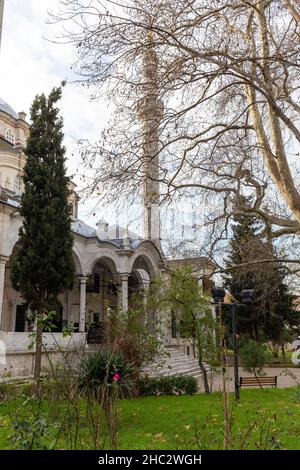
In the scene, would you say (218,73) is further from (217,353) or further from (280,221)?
(217,353)

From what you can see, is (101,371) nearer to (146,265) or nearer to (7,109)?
(146,265)

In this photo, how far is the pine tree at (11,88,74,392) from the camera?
1536cm

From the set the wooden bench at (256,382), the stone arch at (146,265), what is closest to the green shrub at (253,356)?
the wooden bench at (256,382)

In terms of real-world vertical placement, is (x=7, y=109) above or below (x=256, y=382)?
above

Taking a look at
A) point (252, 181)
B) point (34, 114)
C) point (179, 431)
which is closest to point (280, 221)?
point (252, 181)

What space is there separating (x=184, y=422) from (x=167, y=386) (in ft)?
18.5

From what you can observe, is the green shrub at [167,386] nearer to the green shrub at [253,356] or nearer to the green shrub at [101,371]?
the green shrub at [101,371]

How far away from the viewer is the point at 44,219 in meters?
15.5

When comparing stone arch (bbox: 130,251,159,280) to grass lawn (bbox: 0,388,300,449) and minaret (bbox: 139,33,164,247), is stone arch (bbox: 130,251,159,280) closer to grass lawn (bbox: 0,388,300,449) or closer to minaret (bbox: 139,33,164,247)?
grass lawn (bbox: 0,388,300,449)

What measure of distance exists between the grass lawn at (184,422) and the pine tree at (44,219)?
4581 millimetres

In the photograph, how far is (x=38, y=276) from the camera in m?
15.4

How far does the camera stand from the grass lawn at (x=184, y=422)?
6082mm

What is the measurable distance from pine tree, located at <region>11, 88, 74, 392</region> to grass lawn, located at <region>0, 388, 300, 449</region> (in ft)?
15.0

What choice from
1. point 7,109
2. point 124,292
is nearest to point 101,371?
point 124,292
